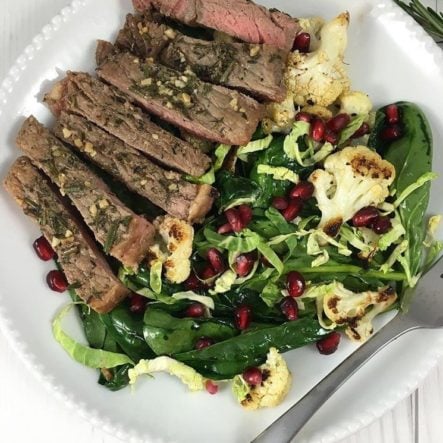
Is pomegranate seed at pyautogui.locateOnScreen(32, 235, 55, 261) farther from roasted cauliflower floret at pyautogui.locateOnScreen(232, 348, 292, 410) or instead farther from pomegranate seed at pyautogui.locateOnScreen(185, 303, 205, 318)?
roasted cauliflower floret at pyautogui.locateOnScreen(232, 348, 292, 410)


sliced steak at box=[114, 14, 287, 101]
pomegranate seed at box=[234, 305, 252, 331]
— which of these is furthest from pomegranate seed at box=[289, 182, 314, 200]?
pomegranate seed at box=[234, 305, 252, 331]

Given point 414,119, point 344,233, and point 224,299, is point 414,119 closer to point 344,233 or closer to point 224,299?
point 344,233

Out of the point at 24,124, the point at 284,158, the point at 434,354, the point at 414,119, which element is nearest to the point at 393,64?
the point at 414,119

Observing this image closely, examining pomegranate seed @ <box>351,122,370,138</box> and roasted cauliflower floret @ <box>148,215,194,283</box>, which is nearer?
roasted cauliflower floret @ <box>148,215,194,283</box>

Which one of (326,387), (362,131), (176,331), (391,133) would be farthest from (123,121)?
(326,387)

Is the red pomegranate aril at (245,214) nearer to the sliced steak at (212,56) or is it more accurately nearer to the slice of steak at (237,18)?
the sliced steak at (212,56)

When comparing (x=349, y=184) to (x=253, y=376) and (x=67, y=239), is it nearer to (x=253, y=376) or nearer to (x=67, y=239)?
(x=253, y=376)
